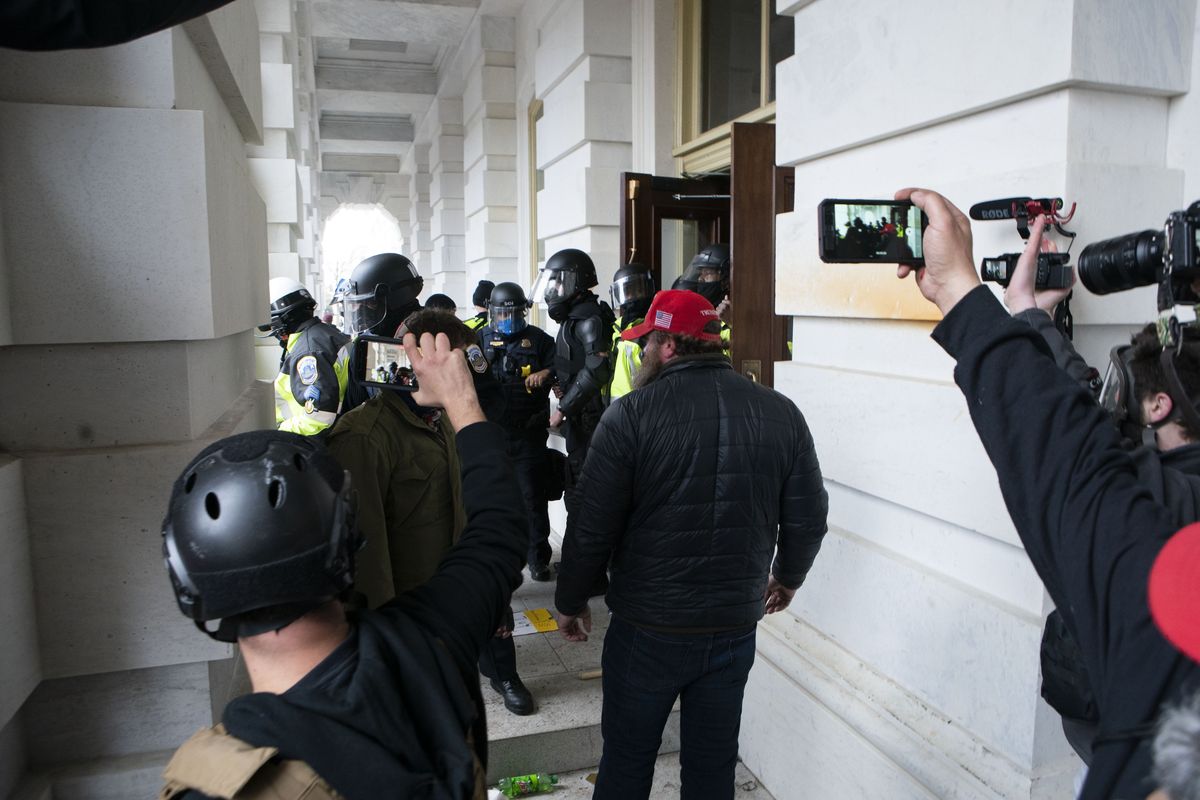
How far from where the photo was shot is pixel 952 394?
2479mm

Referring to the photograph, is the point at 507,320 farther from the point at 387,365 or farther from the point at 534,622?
the point at 387,365

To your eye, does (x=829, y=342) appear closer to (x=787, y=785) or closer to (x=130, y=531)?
(x=787, y=785)

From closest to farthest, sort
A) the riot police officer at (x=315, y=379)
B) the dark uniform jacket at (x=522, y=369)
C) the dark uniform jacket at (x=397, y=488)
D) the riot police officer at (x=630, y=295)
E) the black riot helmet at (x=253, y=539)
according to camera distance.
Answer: the black riot helmet at (x=253, y=539)
the dark uniform jacket at (x=397, y=488)
the riot police officer at (x=315, y=379)
the dark uniform jacket at (x=522, y=369)
the riot police officer at (x=630, y=295)

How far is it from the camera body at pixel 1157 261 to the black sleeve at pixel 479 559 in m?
1.11

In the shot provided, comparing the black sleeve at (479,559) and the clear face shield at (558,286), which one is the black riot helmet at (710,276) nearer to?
the clear face shield at (558,286)

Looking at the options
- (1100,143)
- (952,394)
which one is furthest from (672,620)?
(1100,143)

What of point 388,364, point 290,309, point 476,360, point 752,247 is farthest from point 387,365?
point 290,309

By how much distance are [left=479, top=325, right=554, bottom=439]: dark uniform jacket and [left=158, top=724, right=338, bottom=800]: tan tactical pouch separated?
4145mm

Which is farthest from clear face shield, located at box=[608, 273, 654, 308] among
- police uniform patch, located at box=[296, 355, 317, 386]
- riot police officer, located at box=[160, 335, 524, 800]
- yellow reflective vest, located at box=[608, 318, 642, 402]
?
riot police officer, located at box=[160, 335, 524, 800]

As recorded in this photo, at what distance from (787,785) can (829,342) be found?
1.68 metres

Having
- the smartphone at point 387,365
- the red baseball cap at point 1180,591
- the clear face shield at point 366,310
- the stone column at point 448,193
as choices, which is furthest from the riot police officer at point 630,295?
the stone column at point 448,193

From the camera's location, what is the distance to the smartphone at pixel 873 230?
4.79 feet

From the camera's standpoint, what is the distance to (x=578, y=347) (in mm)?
5258

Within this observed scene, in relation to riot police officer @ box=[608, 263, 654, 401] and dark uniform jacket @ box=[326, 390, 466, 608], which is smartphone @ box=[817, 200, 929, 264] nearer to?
dark uniform jacket @ box=[326, 390, 466, 608]
